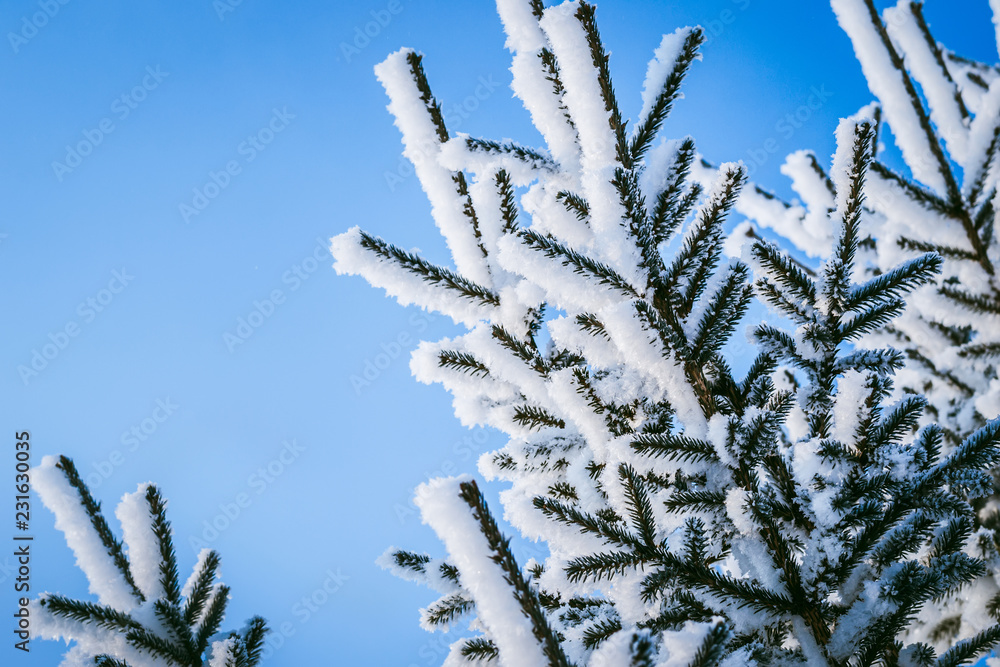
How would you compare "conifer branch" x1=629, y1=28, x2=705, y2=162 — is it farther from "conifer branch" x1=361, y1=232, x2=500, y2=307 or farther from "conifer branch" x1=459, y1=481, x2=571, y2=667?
"conifer branch" x1=459, y1=481, x2=571, y2=667

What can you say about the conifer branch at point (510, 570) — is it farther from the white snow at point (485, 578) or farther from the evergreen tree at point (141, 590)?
the evergreen tree at point (141, 590)

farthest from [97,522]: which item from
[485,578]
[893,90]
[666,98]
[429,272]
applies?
[893,90]

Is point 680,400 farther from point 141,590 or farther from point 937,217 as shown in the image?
point 937,217

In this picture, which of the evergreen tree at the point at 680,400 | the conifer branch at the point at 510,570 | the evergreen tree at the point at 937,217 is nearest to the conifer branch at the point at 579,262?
the evergreen tree at the point at 680,400

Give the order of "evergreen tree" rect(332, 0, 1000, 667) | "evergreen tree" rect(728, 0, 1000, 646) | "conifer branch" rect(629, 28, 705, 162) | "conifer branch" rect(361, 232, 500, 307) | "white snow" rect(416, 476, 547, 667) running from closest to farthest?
"white snow" rect(416, 476, 547, 667), "evergreen tree" rect(332, 0, 1000, 667), "conifer branch" rect(629, 28, 705, 162), "conifer branch" rect(361, 232, 500, 307), "evergreen tree" rect(728, 0, 1000, 646)

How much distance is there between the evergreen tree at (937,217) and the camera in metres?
3.47

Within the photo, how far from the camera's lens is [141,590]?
2.00 meters

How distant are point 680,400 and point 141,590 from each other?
223 centimetres

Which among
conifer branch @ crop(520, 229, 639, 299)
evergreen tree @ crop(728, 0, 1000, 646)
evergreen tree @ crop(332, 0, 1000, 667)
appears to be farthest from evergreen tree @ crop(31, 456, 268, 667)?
evergreen tree @ crop(728, 0, 1000, 646)

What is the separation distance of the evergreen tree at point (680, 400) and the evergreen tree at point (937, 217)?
75.1 inches

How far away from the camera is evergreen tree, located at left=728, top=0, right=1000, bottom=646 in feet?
11.4

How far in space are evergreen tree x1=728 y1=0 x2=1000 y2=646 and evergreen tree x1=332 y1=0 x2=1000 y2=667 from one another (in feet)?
6.26

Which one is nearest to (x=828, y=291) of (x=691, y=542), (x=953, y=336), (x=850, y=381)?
(x=850, y=381)

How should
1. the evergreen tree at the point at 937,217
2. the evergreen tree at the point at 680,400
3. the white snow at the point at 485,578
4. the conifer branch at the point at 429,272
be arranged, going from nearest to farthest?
the white snow at the point at 485,578 → the evergreen tree at the point at 680,400 → the conifer branch at the point at 429,272 → the evergreen tree at the point at 937,217
